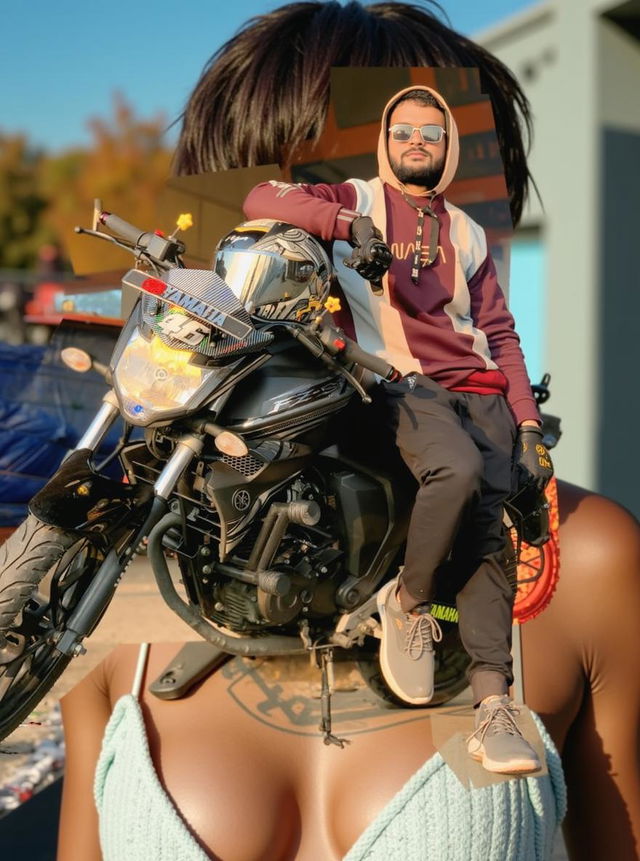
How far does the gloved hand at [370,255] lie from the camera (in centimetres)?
154

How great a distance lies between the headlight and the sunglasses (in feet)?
2.05

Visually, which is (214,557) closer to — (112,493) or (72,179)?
(112,493)

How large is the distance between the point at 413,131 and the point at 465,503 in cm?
64

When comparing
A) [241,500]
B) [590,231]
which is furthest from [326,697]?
[590,231]

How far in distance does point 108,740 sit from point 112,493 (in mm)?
741

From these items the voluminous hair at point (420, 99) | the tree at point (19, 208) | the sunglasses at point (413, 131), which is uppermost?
the voluminous hair at point (420, 99)

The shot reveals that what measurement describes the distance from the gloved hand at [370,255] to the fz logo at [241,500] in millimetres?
359

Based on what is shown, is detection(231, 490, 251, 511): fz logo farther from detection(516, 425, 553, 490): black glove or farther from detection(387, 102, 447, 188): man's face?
detection(387, 102, 447, 188): man's face

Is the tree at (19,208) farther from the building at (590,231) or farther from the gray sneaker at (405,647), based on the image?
the gray sneaker at (405,647)

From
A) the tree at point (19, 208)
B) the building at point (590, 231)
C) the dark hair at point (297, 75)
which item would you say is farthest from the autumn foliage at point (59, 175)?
the dark hair at point (297, 75)

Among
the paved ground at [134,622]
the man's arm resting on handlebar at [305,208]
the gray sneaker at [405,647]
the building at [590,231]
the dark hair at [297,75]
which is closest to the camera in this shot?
the man's arm resting on handlebar at [305,208]

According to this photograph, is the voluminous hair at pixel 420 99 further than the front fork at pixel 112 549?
Yes

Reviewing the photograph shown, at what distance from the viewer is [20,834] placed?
3.23m

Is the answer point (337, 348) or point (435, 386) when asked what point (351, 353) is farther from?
point (435, 386)
